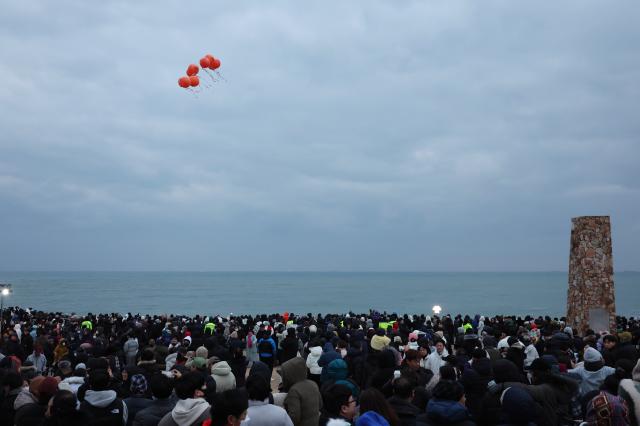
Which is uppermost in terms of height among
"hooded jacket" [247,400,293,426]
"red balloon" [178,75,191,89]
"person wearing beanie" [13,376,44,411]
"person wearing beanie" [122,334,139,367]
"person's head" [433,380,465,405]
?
"red balloon" [178,75,191,89]

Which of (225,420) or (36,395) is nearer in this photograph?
(225,420)

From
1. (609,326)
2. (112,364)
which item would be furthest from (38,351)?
(609,326)

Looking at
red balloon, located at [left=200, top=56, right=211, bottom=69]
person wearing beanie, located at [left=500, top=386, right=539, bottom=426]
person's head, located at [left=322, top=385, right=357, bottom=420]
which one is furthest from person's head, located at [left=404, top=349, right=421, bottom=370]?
red balloon, located at [left=200, top=56, right=211, bottom=69]

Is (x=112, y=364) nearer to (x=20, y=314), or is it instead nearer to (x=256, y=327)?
(x=256, y=327)

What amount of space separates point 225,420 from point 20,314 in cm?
2638

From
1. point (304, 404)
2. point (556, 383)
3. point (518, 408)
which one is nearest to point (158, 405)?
point (304, 404)

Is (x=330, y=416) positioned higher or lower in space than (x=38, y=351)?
higher

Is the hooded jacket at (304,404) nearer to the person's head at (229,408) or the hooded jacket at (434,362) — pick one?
the person's head at (229,408)

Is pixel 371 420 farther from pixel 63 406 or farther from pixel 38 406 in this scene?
pixel 38 406

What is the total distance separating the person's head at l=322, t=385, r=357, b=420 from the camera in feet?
12.9

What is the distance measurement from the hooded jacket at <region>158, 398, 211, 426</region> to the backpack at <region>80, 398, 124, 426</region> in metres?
0.72

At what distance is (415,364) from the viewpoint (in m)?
6.34

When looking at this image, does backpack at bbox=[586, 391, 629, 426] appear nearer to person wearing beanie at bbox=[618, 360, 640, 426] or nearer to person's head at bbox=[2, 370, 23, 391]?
person wearing beanie at bbox=[618, 360, 640, 426]

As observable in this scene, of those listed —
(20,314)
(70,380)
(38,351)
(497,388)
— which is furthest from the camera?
(20,314)
